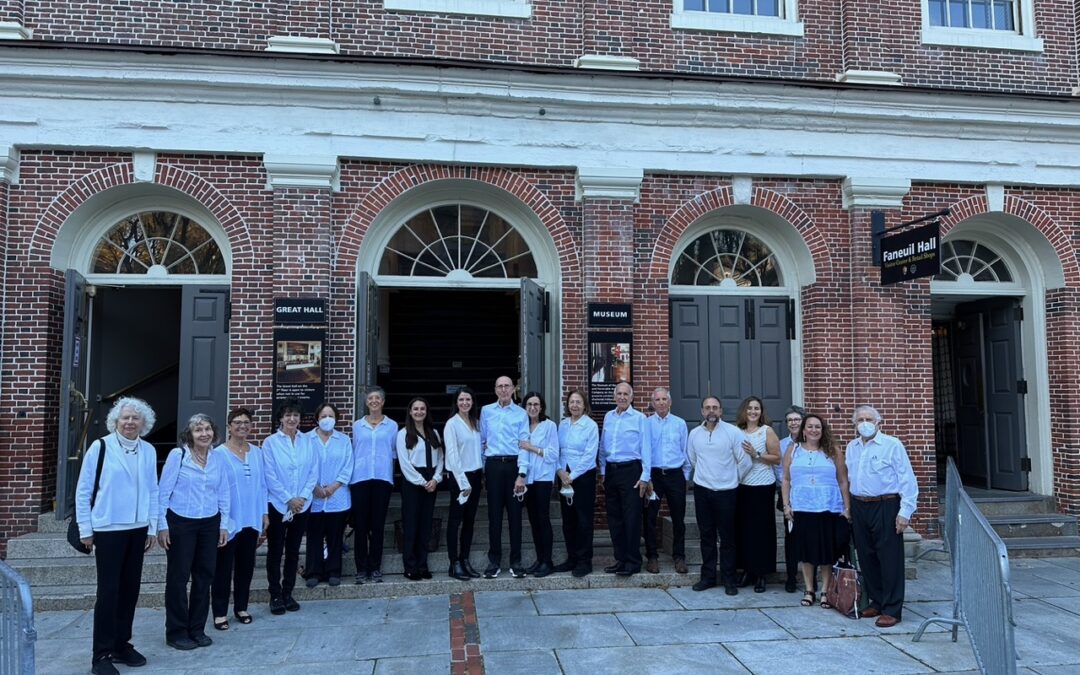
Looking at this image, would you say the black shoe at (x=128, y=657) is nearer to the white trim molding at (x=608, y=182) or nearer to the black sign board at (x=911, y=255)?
the white trim molding at (x=608, y=182)

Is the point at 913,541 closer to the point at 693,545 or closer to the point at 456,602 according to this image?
the point at 693,545

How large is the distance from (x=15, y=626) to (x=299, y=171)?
17.6 feet

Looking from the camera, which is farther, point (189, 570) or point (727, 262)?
point (727, 262)

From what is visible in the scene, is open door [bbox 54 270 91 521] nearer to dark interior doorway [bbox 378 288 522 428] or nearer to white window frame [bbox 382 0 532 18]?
dark interior doorway [bbox 378 288 522 428]

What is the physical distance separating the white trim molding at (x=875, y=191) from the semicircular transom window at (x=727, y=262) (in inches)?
46.4

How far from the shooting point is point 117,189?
796 centimetres

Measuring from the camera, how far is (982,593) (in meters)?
4.68

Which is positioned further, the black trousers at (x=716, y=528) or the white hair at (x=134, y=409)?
the black trousers at (x=716, y=528)

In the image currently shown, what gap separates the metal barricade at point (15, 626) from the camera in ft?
12.0

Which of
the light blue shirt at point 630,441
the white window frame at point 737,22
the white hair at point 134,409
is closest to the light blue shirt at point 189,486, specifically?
the white hair at point 134,409

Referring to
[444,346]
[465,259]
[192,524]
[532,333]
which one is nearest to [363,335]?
[465,259]

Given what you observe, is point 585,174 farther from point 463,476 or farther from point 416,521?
point 416,521

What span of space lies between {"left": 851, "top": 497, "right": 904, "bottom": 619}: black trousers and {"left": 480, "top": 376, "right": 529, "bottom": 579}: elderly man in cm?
299

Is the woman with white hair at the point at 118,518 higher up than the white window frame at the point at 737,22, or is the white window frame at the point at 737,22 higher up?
the white window frame at the point at 737,22
